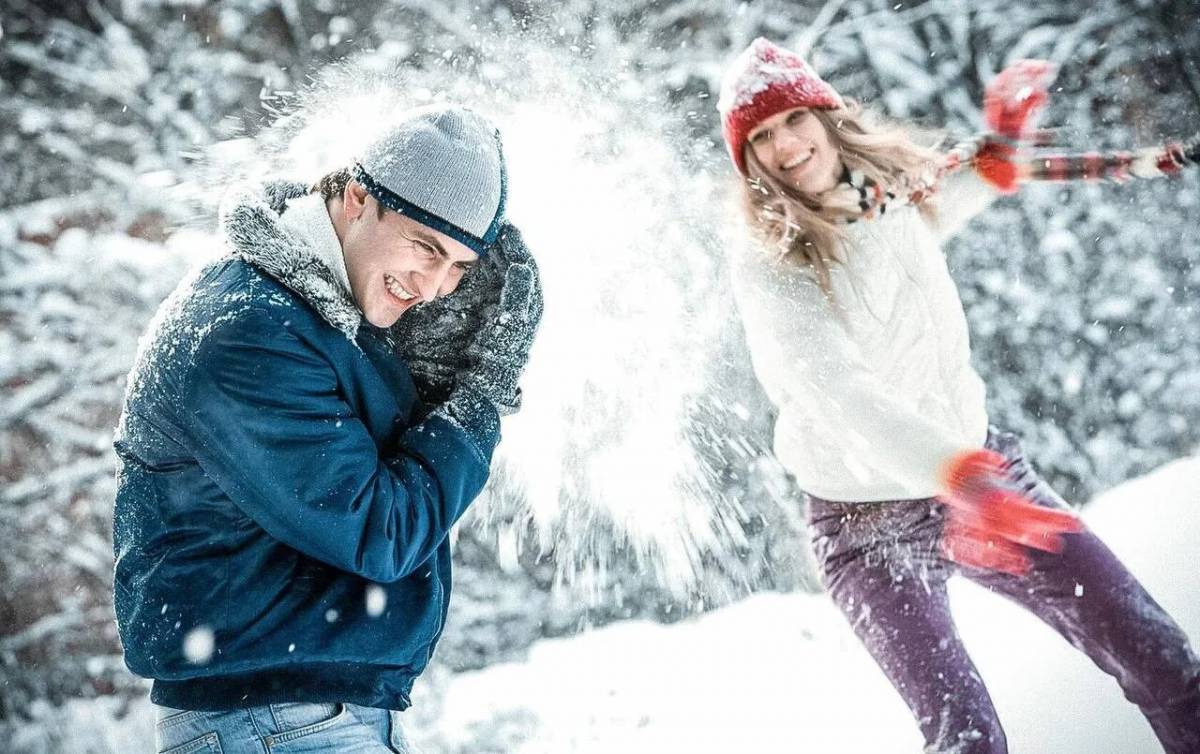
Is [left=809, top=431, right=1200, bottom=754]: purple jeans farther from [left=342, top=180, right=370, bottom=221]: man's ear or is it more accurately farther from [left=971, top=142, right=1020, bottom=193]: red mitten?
[left=342, top=180, right=370, bottom=221]: man's ear

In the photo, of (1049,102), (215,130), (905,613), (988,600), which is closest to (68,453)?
(215,130)

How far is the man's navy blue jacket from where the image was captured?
1117 millimetres

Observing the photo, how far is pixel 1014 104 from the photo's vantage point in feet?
7.72

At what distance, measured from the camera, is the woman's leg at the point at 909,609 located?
1.72m

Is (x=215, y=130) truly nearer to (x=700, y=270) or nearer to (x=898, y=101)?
(x=700, y=270)

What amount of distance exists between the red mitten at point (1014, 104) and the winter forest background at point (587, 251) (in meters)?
1.88

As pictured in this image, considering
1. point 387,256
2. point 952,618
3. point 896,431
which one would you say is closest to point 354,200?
point 387,256

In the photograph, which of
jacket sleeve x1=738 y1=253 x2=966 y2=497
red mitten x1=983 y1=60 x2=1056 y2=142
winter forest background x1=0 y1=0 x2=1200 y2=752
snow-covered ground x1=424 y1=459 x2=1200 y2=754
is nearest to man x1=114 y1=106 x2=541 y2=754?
jacket sleeve x1=738 y1=253 x2=966 y2=497

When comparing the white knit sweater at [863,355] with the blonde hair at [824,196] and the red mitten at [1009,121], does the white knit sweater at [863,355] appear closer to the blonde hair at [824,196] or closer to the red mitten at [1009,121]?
the blonde hair at [824,196]

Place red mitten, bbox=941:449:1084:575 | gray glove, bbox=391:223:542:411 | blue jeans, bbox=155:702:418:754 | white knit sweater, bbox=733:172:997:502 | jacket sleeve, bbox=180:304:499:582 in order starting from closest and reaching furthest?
1. jacket sleeve, bbox=180:304:499:582
2. blue jeans, bbox=155:702:418:754
3. gray glove, bbox=391:223:542:411
4. red mitten, bbox=941:449:1084:575
5. white knit sweater, bbox=733:172:997:502

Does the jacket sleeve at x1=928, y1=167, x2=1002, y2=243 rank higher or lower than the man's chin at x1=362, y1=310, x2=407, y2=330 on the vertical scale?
lower

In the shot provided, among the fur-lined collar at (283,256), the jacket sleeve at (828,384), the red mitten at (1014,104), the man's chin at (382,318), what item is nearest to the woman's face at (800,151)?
the jacket sleeve at (828,384)

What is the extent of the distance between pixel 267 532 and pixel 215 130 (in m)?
3.13

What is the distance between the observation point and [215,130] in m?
3.73
